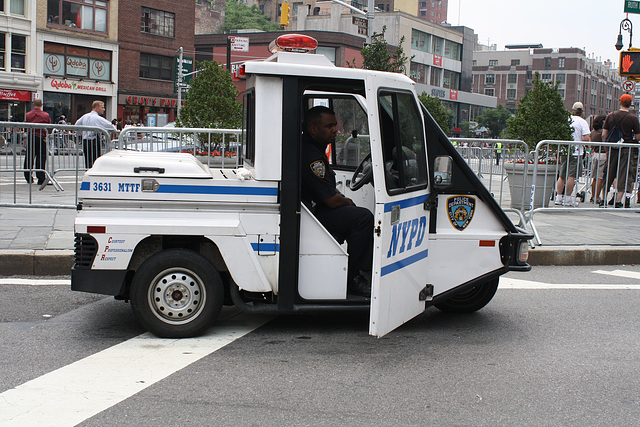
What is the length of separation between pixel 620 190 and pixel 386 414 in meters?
8.77

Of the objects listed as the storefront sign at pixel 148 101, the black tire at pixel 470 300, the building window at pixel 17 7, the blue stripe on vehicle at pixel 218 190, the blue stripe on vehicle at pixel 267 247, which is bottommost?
the black tire at pixel 470 300

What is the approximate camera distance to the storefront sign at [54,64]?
141 feet

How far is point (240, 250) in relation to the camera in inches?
191

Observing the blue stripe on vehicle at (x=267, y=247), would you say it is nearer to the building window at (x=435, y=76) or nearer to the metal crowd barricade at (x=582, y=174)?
the metal crowd barricade at (x=582, y=174)

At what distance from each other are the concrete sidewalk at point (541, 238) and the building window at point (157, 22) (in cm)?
4274

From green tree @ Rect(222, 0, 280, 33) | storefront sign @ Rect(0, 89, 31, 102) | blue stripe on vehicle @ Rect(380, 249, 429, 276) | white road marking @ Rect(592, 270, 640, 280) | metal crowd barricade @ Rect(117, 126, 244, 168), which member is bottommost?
white road marking @ Rect(592, 270, 640, 280)

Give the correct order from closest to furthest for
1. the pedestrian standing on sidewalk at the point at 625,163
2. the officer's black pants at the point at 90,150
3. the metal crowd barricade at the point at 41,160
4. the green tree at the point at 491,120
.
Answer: the metal crowd barricade at the point at 41,160, the officer's black pants at the point at 90,150, the pedestrian standing on sidewalk at the point at 625,163, the green tree at the point at 491,120

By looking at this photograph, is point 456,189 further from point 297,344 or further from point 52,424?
point 52,424

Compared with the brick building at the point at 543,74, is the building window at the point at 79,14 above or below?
below

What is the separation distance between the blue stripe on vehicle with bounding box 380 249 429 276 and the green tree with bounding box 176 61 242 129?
40.1 feet

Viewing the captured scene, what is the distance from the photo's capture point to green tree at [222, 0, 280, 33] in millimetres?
100500

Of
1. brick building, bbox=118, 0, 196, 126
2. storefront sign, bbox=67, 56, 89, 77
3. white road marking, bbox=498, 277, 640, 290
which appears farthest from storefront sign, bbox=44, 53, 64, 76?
white road marking, bbox=498, 277, 640, 290

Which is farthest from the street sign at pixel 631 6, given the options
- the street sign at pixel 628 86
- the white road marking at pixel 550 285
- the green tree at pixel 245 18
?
the green tree at pixel 245 18

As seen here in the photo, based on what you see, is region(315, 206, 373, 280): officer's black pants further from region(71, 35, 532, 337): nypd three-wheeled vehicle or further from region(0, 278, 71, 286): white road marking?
region(0, 278, 71, 286): white road marking
